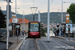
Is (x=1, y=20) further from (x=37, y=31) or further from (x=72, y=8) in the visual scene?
(x=72, y=8)

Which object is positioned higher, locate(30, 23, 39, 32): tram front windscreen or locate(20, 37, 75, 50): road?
locate(30, 23, 39, 32): tram front windscreen

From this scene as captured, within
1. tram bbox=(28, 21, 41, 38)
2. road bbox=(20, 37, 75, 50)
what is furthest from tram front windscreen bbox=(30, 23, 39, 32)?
road bbox=(20, 37, 75, 50)

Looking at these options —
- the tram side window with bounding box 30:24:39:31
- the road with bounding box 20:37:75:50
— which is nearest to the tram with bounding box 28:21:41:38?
the tram side window with bounding box 30:24:39:31

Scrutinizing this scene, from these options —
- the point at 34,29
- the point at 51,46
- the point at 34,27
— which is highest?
the point at 34,27

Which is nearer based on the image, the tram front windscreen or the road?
the road

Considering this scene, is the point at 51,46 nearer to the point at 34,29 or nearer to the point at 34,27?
the point at 34,27

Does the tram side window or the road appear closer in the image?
the road

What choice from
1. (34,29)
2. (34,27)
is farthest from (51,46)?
(34,29)

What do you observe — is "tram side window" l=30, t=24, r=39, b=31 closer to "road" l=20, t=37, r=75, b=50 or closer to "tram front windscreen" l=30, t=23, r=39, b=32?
"tram front windscreen" l=30, t=23, r=39, b=32

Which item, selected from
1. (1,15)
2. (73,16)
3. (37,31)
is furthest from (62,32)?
(73,16)

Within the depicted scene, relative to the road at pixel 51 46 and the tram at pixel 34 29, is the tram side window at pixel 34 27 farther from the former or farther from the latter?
the road at pixel 51 46

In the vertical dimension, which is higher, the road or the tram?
the tram

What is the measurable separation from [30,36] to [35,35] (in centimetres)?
109

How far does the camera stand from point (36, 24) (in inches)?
1476
